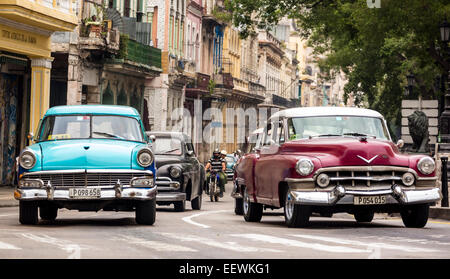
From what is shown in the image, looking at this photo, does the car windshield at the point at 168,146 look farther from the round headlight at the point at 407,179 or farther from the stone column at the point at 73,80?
the stone column at the point at 73,80

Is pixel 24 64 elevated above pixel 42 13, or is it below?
below

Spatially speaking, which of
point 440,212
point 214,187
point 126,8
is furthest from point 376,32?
point 126,8

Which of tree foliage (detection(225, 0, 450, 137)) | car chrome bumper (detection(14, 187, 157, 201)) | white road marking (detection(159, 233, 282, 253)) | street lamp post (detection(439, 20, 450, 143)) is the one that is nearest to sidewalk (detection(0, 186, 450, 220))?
car chrome bumper (detection(14, 187, 157, 201))

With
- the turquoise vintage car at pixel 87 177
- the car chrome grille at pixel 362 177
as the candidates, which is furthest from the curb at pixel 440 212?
the turquoise vintage car at pixel 87 177

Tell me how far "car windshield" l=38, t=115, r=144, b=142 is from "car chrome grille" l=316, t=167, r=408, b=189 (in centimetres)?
368

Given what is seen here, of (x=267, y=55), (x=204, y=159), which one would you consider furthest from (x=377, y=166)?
(x=267, y=55)

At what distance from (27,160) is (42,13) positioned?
16.2 meters

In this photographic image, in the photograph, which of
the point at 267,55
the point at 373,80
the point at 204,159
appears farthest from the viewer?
the point at 267,55

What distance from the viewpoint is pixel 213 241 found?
13.5 meters

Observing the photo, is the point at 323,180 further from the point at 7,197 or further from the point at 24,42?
the point at 24,42

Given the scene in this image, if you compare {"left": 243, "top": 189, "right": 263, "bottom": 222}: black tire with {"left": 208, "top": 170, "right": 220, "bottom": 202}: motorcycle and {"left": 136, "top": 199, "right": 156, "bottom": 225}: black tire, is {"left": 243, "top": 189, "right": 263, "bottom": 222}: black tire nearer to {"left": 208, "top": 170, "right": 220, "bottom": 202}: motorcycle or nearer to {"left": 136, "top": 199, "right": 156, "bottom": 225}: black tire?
{"left": 136, "top": 199, "right": 156, "bottom": 225}: black tire

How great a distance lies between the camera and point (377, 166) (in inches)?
632
